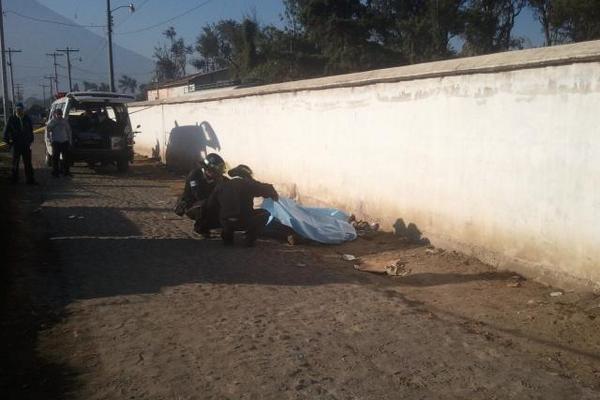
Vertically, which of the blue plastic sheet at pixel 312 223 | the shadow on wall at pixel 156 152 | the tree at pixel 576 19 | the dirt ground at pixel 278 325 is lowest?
the dirt ground at pixel 278 325

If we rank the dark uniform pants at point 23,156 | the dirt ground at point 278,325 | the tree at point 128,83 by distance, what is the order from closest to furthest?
the dirt ground at point 278,325, the dark uniform pants at point 23,156, the tree at point 128,83

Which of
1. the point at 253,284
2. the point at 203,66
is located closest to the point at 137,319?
the point at 253,284

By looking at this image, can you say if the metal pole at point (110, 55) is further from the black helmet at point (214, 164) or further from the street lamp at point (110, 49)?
the black helmet at point (214, 164)

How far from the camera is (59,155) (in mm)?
13680

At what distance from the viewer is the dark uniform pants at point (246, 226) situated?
709cm

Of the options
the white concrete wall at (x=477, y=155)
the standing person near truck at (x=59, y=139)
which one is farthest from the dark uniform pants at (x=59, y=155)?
the white concrete wall at (x=477, y=155)

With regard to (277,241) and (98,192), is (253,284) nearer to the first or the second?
(277,241)

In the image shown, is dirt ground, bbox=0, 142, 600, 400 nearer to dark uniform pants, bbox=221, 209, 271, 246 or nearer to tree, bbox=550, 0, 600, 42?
dark uniform pants, bbox=221, 209, 271, 246

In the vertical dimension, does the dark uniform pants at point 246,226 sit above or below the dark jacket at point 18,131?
below

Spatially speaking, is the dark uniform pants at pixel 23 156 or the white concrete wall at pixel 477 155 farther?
the dark uniform pants at pixel 23 156

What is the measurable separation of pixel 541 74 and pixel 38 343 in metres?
4.77

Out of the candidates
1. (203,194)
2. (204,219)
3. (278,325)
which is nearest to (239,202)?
(204,219)

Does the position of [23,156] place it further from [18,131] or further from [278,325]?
[278,325]

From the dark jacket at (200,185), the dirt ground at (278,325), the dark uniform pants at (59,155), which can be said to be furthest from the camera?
the dark uniform pants at (59,155)
